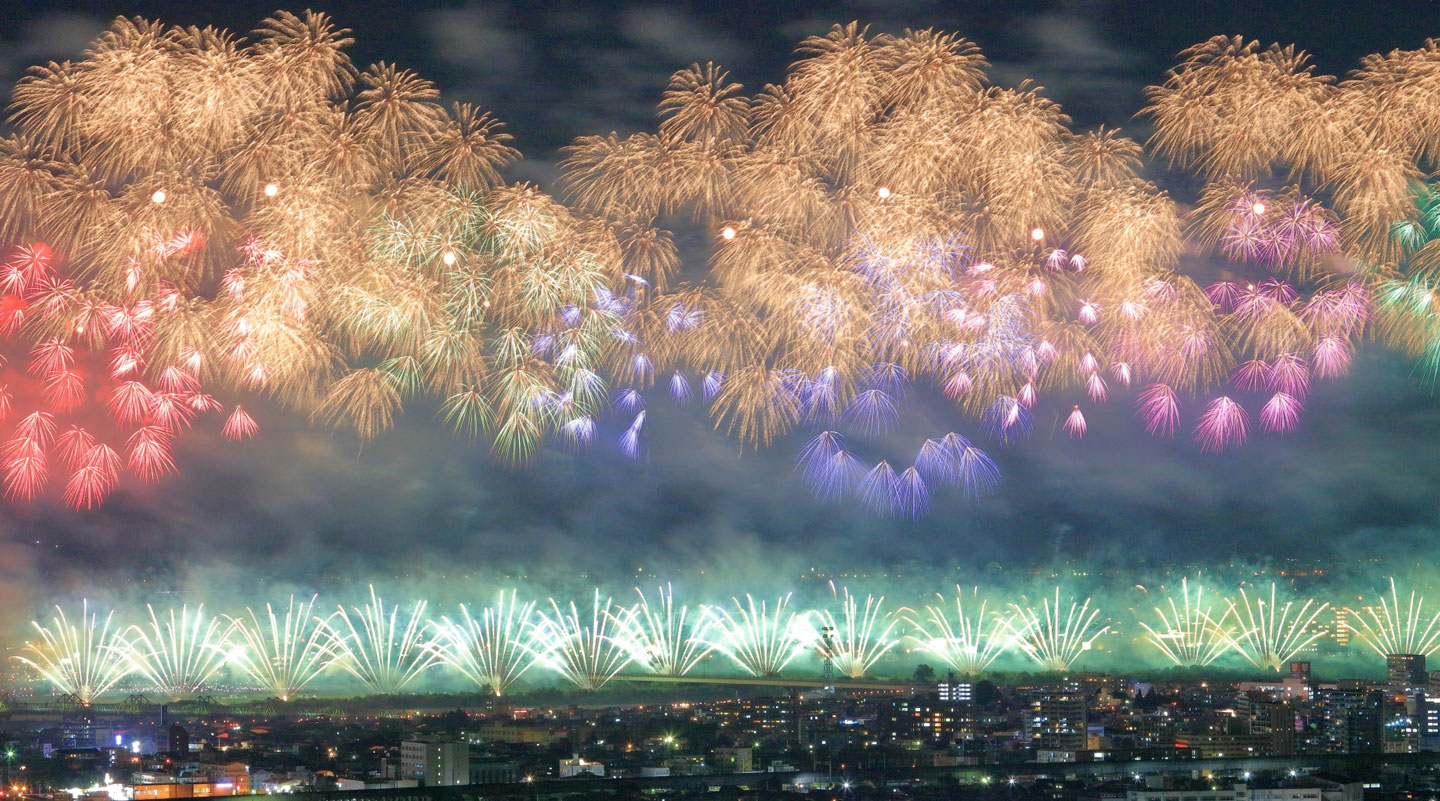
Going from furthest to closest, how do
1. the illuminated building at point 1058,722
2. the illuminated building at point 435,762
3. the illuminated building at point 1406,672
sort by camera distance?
the illuminated building at point 1406,672 < the illuminated building at point 1058,722 < the illuminated building at point 435,762

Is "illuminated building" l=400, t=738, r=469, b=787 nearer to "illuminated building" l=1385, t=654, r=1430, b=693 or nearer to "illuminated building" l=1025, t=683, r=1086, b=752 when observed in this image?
"illuminated building" l=1025, t=683, r=1086, b=752

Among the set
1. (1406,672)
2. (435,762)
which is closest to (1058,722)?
(1406,672)

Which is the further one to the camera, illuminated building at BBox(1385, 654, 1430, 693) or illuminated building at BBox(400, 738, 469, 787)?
illuminated building at BBox(1385, 654, 1430, 693)

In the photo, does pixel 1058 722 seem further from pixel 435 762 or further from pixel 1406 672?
pixel 435 762

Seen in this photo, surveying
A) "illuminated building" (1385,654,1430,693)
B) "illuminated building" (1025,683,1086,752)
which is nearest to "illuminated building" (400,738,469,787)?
"illuminated building" (1025,683,1086,752)

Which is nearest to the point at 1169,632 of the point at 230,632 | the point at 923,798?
the point at 923,798

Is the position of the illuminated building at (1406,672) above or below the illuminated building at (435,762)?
above

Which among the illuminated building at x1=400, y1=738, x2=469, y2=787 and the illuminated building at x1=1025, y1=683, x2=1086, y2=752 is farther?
the illuminated building at x1=1025, y1=683, x2=1086, y2=752

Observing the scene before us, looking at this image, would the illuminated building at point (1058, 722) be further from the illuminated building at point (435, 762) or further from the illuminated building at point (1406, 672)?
the illuminated building at point (435, 762)

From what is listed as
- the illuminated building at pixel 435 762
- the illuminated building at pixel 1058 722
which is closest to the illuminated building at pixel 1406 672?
the illuminated building at pixel 1058 722

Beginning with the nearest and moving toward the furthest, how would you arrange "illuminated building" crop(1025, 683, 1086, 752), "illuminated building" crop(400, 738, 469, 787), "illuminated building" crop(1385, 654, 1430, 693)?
"illuminated building" crop(400, 738, 469, 787) → "illuminated building" crop(1025, 683, 1086, 752) → "illuminated building" crop(1385, 654, 1430, 693)

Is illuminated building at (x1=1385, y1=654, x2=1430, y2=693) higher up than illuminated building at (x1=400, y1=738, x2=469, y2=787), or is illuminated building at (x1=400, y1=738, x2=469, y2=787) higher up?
illuminated building at (x1=1385, y1=654, x2=1430, y2=693)

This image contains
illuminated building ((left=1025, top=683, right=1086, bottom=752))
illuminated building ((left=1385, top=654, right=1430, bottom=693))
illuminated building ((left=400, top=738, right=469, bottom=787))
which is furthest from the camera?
illuminated building ((left=1385, top=654, right=1430, bottom=693))
